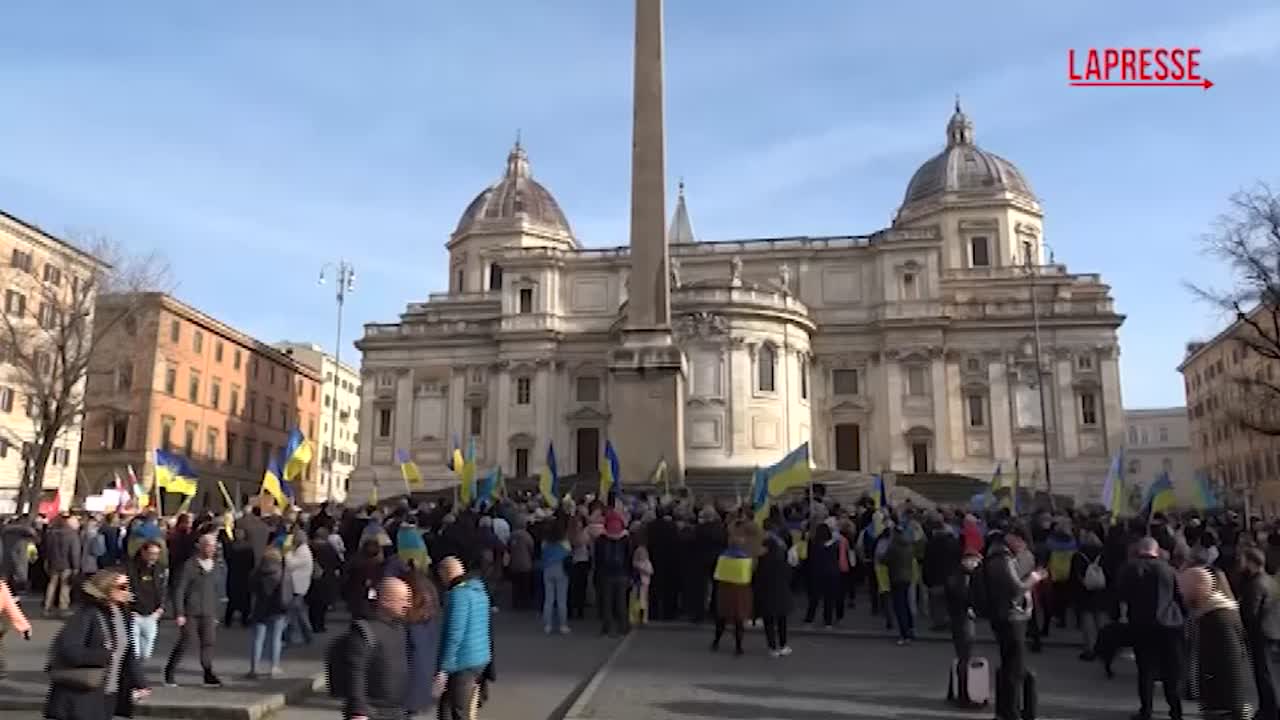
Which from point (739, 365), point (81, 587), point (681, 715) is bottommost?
point (681, 715)

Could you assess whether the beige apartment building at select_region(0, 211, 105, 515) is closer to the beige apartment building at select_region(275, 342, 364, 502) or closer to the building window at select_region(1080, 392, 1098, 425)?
the beige apartment building at select_region(275, 342, 364, 502)

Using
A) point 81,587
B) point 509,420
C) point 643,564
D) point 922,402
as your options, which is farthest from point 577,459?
point 81,587

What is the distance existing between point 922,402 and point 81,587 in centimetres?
5198

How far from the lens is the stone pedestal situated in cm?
2227

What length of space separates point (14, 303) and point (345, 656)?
49.4 meters

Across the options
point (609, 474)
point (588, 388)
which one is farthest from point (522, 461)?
point (609, 474)

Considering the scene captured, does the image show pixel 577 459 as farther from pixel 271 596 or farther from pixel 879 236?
pixel 271 596

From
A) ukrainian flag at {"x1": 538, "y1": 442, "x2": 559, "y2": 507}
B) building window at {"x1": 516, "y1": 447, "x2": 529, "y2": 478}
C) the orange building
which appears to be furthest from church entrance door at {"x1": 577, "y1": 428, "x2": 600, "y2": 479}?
ukrainian flag at {"x1": 538, "y1": 442, "x2": 559, "y2": 507}

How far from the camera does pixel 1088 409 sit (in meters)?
53.0

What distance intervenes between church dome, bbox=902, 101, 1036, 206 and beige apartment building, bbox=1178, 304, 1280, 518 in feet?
51.6

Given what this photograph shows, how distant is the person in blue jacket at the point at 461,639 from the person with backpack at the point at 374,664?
3.62 ft

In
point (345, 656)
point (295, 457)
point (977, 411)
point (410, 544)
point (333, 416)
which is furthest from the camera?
point (333, 416)

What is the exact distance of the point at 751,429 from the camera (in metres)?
48.5

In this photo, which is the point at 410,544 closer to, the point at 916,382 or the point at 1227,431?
the point at 916,382
